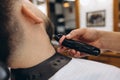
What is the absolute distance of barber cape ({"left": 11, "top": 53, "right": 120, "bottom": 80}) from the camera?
2.67ft

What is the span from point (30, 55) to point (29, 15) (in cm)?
16

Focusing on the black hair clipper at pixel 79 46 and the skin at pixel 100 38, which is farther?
the skin at pixel 100 38

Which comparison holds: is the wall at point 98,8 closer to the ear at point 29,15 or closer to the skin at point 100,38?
the skin at point 100,38

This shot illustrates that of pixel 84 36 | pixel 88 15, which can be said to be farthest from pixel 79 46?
pixel 88 15

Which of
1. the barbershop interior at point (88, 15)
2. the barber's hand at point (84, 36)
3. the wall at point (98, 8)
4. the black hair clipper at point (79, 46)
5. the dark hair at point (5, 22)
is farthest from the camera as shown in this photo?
the wall at point (98, 8)

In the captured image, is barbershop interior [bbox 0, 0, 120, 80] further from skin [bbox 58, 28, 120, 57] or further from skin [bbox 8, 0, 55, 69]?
skin [bbox 8, 0, 55, 69]

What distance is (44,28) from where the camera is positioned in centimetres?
91

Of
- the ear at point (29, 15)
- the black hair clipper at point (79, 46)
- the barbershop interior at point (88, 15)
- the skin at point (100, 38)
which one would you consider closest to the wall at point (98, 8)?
the barbershop interior at point (88, 15)

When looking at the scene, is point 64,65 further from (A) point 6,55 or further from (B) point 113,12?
(B) point 113,12

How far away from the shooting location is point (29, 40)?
2.75 feet

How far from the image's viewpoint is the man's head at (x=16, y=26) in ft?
2.58

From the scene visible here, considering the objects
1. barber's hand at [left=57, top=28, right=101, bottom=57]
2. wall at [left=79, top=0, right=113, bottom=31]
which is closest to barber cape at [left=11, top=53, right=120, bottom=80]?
barber's hand at [left=57, top=28, right=101, bottom=57]

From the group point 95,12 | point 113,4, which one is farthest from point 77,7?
point 113,4

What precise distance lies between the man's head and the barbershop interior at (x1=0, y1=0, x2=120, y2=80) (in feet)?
9.80
